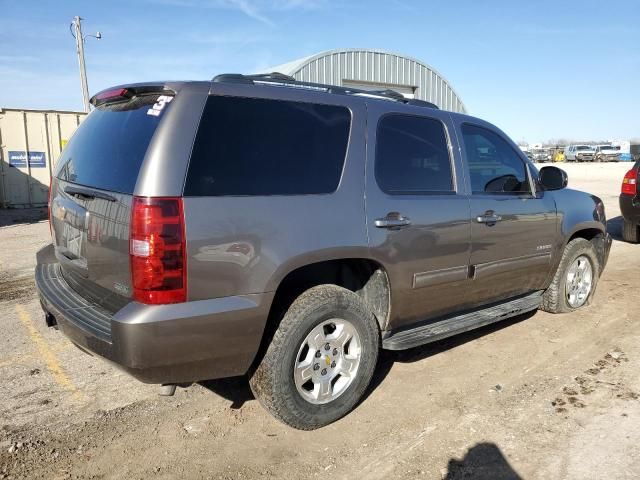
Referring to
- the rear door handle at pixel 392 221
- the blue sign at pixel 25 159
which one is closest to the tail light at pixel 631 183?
the rear door handle at pixel 392 221

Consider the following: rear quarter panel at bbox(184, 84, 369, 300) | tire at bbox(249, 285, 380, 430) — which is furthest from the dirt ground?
rear quarter panel at bbox(184, 84, 369, 300)

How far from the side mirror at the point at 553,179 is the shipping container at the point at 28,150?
45.4 feet

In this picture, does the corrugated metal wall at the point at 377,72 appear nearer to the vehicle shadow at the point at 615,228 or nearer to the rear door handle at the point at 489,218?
the vehicle shadow at the point at 615,228

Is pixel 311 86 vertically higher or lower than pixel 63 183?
higher

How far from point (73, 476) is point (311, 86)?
2625 millimetres

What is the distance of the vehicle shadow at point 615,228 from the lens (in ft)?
33.1

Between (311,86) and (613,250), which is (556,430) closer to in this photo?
(311,86)

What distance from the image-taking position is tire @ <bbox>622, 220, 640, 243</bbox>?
8.98 metres

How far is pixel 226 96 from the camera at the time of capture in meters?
2.74

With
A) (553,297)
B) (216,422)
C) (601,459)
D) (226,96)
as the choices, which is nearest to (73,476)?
(216,422)

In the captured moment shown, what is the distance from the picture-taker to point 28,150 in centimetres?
1461

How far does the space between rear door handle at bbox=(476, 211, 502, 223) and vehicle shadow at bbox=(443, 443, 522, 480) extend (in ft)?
5.28

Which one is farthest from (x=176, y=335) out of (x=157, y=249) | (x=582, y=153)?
(x=582, y=153)

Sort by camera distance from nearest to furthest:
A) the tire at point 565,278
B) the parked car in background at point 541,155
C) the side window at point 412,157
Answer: the side window at point 412,157, the tire at point 565,278, the parked car in background at point 541,155
